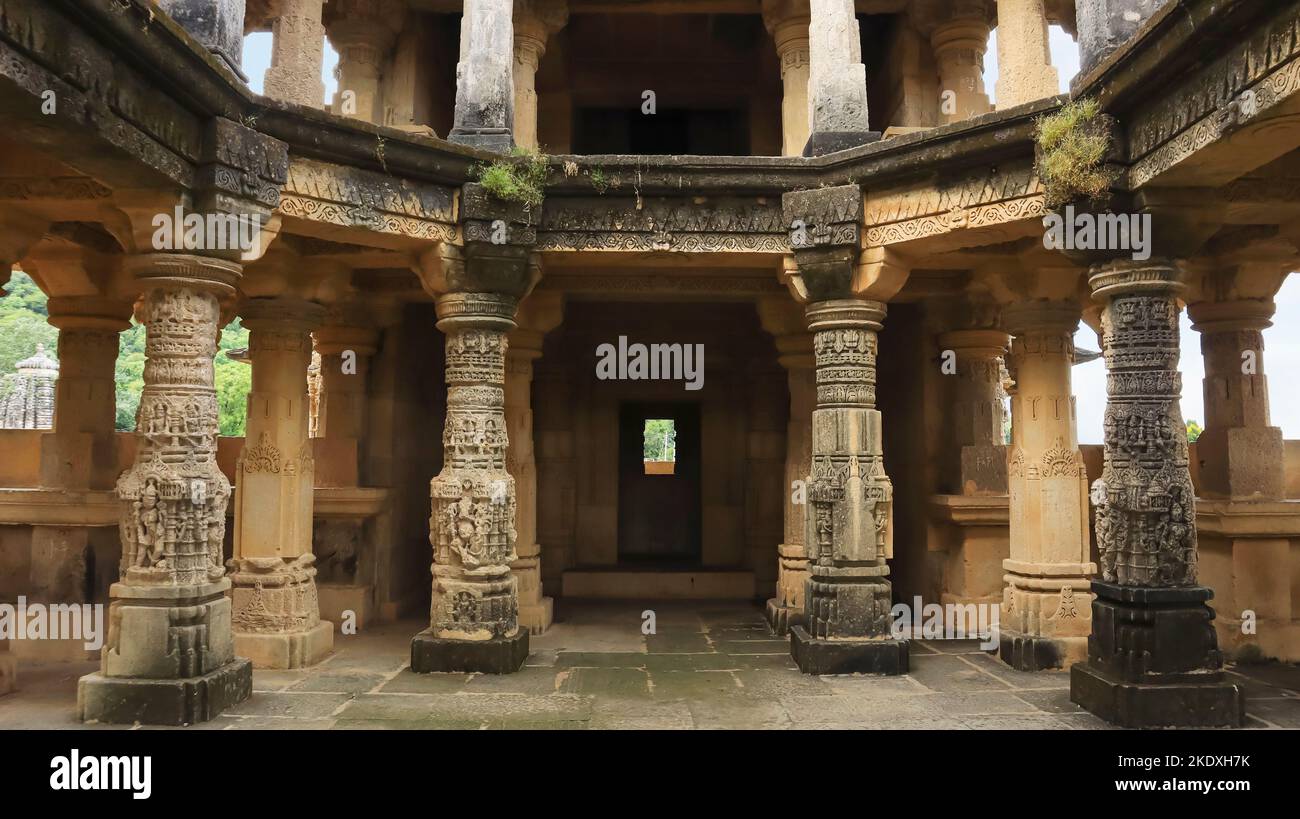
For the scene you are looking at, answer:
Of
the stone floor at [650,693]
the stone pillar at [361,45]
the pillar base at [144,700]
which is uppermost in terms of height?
the stone pillar at [361,45]

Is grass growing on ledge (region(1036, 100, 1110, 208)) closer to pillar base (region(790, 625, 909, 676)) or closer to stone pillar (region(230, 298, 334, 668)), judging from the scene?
pillar base (region(790, 625, 909, 676))

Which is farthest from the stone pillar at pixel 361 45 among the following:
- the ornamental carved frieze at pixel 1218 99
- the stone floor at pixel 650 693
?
the ornamental carved frieze at pixel 1218 99

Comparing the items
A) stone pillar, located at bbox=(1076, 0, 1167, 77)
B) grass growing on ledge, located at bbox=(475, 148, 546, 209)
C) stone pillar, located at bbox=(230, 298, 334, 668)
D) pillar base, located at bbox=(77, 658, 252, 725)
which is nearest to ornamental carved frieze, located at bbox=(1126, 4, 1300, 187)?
stone pillar, located at bbox=(1076, 0, 1167, 77)

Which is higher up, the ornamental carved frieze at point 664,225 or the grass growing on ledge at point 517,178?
the grass growing on ledge at point 517,178

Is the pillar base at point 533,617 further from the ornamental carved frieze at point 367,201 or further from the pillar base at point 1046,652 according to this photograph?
the pillar base at point 1046,652

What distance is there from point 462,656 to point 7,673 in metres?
3.19

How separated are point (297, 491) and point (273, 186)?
9.09 ft

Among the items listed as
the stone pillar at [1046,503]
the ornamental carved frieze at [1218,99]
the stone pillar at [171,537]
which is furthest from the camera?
the stone pillar at [1046,503]

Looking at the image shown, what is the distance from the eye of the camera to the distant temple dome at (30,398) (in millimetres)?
16922

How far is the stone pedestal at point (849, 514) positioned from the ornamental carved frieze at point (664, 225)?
2.76ft

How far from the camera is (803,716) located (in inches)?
213

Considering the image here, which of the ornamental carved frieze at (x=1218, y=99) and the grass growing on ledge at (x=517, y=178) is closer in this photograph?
the ornamental carved frieze at (x=1218, y=99)

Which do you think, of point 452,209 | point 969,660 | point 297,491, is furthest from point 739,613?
point 452,209

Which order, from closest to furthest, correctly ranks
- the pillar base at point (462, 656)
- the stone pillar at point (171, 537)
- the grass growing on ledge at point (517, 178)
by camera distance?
1. the stone pillar at point (171, 537)
2. the grass growing on ledge at point (517, 178)
3. the pillar base at point (462, 656)
